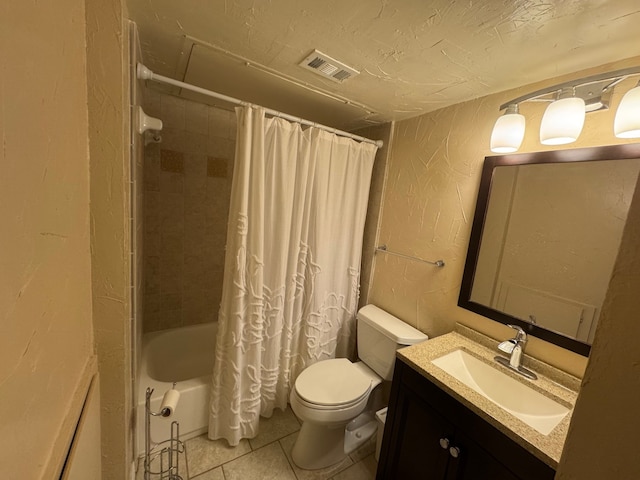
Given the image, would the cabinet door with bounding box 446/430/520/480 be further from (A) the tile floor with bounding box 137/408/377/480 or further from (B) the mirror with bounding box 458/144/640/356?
(A) the tile floor with bounding box 137/408/377/480

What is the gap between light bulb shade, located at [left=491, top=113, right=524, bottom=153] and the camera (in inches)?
42.0

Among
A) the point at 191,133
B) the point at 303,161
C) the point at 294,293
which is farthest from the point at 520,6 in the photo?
the point at 191,133

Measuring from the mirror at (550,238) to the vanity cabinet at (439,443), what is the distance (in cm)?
52

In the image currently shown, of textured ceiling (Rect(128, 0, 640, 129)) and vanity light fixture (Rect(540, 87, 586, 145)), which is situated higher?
textured ceiling (Rect(128, 0, 640, 129))

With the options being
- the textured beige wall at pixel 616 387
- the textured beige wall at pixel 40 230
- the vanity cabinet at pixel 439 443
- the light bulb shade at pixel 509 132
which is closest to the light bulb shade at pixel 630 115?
the light bulb shade at pixel 509 132

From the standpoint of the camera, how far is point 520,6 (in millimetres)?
751

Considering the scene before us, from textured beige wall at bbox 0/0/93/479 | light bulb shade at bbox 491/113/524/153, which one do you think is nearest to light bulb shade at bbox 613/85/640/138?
light bulb shade at bbox 491/113/524/153

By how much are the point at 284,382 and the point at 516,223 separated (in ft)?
5.38

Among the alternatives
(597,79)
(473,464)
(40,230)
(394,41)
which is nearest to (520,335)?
(473,464)

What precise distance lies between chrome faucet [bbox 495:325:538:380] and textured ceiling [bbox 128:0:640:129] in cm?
113

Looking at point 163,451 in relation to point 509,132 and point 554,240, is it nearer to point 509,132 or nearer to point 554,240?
point 554,240

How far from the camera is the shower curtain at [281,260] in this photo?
1344 mm

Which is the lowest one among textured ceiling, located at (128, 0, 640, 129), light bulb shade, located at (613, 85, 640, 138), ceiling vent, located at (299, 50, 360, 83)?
light bulb shade, located at (613, 85, 640, 138)

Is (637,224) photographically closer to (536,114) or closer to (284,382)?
(536,114)
